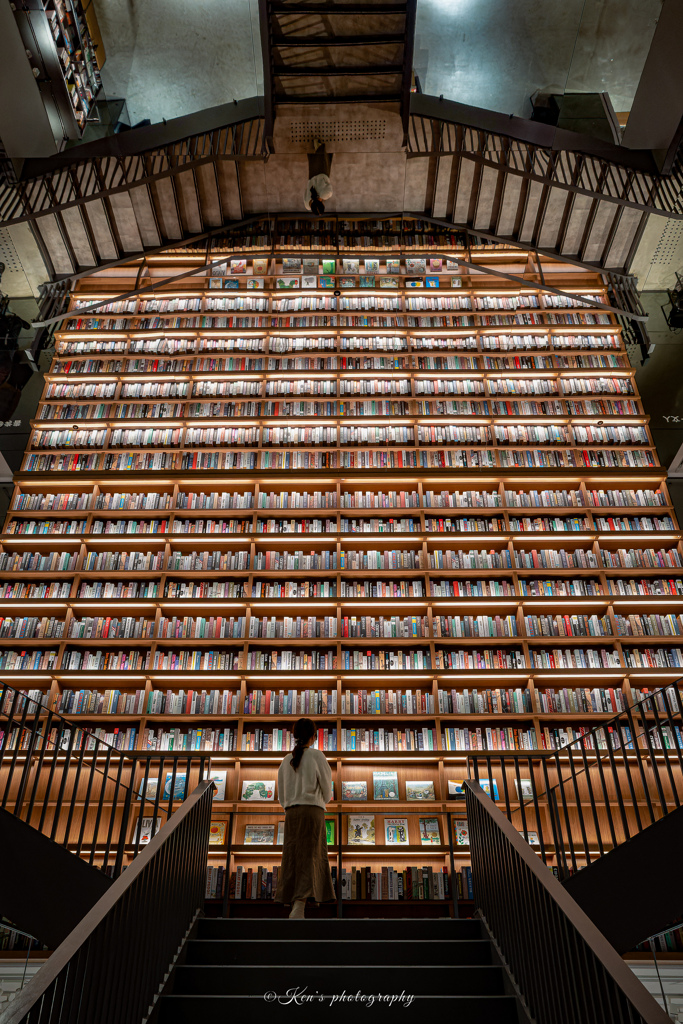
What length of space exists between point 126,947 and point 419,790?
8.95 ft

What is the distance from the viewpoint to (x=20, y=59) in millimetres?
6184

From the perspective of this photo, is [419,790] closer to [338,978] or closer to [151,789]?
[151,789]

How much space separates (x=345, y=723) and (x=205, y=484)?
7.26 ft

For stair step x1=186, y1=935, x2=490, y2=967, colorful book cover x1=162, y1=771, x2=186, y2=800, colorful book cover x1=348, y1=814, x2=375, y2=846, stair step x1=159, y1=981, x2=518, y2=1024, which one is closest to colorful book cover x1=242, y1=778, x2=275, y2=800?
colorful book cover x1=162, y1=771, x2=186, y2=800

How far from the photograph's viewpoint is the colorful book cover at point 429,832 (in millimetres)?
4367

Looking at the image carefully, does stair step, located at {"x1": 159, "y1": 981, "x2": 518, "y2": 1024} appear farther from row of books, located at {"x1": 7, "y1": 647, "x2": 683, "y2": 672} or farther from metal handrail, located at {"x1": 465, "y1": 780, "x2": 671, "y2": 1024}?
row of books, located at {"x1": 7, "y1": 647, "x2": 683, "y2": 672}

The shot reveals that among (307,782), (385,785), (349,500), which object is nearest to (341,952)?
(307,782)

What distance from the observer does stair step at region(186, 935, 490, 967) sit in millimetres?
2660

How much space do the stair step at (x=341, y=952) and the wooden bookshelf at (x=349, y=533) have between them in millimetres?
1339

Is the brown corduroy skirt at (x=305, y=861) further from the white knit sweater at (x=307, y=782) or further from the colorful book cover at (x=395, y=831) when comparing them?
the colorful book cover at (x=395, y=831)

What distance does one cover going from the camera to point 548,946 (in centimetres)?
210

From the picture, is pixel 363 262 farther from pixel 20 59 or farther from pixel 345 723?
pixel 345 723

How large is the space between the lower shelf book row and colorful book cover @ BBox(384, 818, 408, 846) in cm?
16

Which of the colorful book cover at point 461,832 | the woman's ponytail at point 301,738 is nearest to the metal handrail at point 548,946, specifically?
the woman's ponytail at point 301,738
